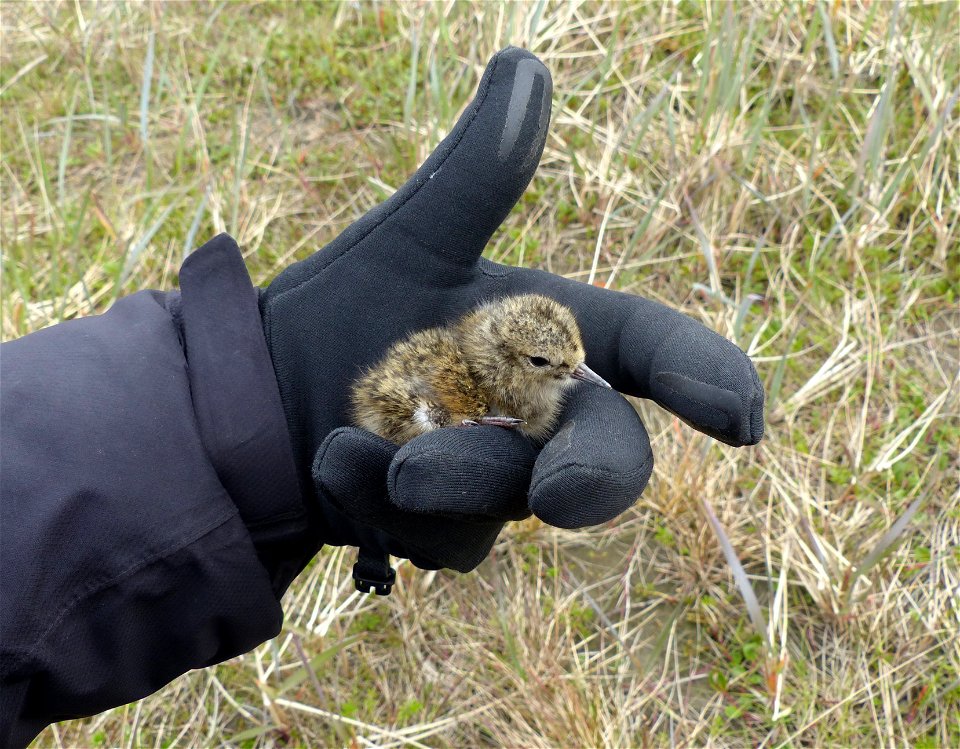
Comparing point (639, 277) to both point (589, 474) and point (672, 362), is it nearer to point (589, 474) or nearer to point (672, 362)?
point (672, 362)

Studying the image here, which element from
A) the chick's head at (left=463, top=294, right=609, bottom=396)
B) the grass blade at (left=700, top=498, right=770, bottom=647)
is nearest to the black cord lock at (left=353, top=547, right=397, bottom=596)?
the chick's head at (left=463, top=294, right=609, bottom=396)

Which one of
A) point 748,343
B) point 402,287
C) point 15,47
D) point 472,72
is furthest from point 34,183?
point 748,343

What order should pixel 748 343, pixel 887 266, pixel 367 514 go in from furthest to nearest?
pixel 887 266 → pixel 748 343 → pixel 367 514

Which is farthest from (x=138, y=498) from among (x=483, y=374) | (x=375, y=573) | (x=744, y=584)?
(x=744, y=584)

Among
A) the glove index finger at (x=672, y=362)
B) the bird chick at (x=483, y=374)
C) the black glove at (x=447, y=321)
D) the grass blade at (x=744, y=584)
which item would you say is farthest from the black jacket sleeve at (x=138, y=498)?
the grass blade at (x=744, y=584)

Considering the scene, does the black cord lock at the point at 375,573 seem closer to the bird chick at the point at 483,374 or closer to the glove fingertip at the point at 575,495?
the bird chick at the point at 483,374

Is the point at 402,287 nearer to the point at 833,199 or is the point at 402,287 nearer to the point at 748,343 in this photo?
the point at 748,343
